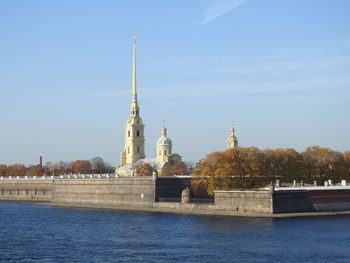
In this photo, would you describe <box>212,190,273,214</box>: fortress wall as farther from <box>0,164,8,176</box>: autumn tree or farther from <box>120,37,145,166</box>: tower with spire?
<box>0,164,8,176</box>: autumn tree

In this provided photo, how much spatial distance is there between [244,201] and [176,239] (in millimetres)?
20855

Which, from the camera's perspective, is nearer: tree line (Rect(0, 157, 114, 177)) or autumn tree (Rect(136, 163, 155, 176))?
autumn tree (Rect(136, 163, 155, 176))

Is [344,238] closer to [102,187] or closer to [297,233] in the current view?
[297,233]

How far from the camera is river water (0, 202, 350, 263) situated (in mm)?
45031

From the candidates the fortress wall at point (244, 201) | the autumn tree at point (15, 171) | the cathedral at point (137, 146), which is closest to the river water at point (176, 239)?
the fortress wall at point (244, 201)

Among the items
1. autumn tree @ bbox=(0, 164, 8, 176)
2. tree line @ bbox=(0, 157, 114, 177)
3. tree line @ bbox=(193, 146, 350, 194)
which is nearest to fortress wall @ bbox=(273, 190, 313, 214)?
tree line @ bbox=(193, 146, 350, 194)

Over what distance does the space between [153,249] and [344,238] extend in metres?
13.9

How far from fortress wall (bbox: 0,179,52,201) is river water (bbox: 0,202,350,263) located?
42.0 meters

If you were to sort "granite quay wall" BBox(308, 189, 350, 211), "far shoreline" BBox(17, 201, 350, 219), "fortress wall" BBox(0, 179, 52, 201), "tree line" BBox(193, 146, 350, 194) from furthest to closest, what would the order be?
"fortress wall" BBox(0, 179, 52, 201)
"tree line" BBox(193, 146, 350, 194)
"granite quay wall" BBox(308, 189, 350, 211)
"far shoreline" BBox(17, 201, 350, 219)

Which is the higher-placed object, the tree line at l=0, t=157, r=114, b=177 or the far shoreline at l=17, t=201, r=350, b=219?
the tree line at l=0, t=157, r=114, b=177

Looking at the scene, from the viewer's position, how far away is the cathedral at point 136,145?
156 metres

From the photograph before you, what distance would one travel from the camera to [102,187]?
326 feet

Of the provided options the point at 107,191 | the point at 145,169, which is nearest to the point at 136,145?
the point at 145,169

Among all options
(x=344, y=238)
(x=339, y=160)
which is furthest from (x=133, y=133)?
(x=344, y=238)
